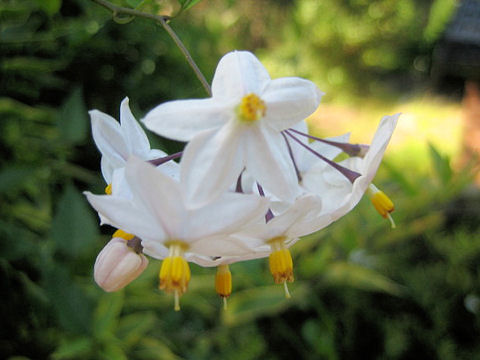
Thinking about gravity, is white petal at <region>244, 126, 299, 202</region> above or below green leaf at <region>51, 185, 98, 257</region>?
above

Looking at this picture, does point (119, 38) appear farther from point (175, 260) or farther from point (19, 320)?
point (175, 260)

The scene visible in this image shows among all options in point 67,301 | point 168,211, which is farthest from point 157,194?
point 67,301

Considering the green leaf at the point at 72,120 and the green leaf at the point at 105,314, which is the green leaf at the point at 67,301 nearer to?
the green leaf at the point at 105,314

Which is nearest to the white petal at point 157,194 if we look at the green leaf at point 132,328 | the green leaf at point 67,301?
the green leaf at point 67,301

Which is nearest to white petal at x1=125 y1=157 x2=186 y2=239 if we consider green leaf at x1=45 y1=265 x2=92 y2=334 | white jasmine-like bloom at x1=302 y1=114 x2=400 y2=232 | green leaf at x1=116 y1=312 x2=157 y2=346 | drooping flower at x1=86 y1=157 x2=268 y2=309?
drooping flower at x1=86 y1=157 x2=268 y2=309

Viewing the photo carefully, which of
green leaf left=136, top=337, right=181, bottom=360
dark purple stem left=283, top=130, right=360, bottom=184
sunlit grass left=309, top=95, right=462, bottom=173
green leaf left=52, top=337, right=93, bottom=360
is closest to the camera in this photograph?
dark purple stem left=283, top=130, right=360, bottom=184

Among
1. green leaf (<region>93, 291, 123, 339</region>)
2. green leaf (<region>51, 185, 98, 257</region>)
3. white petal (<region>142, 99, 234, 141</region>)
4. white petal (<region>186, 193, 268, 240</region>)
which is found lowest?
green leaf (<region>93, 291, 123, 339</region>)

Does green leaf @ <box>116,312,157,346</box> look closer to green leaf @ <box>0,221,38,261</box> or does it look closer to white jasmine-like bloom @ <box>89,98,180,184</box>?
green leaf @ <box>0,221,38,261</box>
